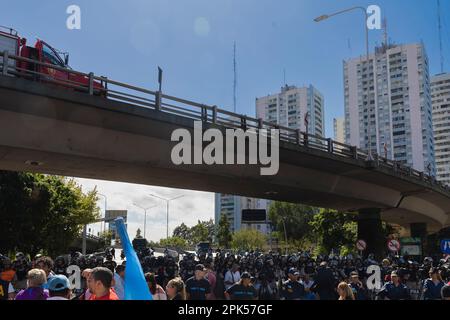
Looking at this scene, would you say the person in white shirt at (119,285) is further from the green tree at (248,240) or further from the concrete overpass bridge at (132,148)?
the green tree at (248,240)

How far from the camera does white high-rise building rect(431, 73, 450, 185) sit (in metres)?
160

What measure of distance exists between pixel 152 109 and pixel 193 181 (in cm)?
601

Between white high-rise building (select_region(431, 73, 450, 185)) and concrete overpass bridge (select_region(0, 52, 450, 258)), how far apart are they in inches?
5707

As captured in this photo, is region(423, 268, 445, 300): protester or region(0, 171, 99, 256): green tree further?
region(0, 171, 99, 256): green tree

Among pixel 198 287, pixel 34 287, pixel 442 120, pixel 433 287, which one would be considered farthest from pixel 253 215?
pixel 442 120

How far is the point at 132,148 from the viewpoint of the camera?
58.1 feet

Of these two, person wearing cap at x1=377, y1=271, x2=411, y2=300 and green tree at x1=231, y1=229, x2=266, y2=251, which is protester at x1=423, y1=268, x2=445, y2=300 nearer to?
person wearing cap at x1=377, y1=271, x2=411, y2=300

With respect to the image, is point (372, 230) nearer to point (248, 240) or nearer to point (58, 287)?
point (58, 287)

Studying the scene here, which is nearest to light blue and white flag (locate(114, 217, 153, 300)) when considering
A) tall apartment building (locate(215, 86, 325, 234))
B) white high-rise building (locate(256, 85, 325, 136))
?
tall apartment building (locate(215, 86, 325, 234))

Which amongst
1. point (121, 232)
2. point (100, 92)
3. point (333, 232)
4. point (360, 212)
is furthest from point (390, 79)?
point (121, 232)

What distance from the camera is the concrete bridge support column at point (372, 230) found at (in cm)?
3340

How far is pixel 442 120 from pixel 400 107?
44.1 m

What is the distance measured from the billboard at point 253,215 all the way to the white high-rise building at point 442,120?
135 m
